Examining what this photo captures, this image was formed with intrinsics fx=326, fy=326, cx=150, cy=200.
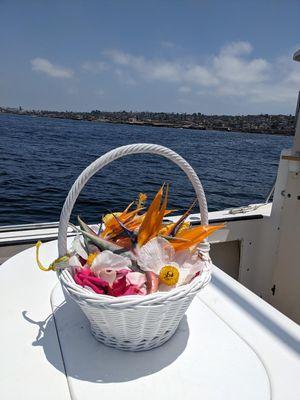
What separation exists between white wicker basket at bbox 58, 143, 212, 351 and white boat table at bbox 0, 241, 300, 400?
0.05 m

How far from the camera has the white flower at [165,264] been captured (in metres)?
0.69

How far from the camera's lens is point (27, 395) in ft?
2.15

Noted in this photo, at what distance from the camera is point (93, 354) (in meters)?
0.76

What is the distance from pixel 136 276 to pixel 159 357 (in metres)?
0.22

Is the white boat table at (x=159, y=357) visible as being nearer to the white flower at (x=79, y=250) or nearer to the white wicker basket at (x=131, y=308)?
the white wicker basket at (x=131, y=308)

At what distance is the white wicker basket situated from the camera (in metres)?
0.64

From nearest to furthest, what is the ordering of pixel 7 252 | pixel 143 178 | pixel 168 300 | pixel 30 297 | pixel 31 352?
pixel 168 300 < pixel 31 352 < pixel 30 297 < pixel 7 252 < pixel 143 178

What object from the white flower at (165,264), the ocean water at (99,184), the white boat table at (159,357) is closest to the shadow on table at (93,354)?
the white boat table at (159,357)

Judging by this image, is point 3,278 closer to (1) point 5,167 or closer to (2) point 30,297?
(2) point 30,297

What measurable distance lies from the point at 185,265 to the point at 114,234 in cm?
20

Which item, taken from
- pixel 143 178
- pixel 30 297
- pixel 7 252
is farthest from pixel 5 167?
pixel 30 297

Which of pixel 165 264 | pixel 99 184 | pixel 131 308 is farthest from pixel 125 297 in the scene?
pixel 99 184

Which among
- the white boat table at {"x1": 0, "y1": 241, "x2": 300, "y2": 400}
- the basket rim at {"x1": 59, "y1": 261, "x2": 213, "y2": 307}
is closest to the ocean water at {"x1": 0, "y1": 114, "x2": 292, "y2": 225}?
the white boat table at {"x1": 0, "y1": 241, "x2": 300, "y2": 400}

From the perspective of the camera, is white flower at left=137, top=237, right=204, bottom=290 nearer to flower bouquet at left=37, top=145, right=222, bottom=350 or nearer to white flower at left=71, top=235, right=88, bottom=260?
flower bouquet at left=37, top=145, right=222, bottom=350
